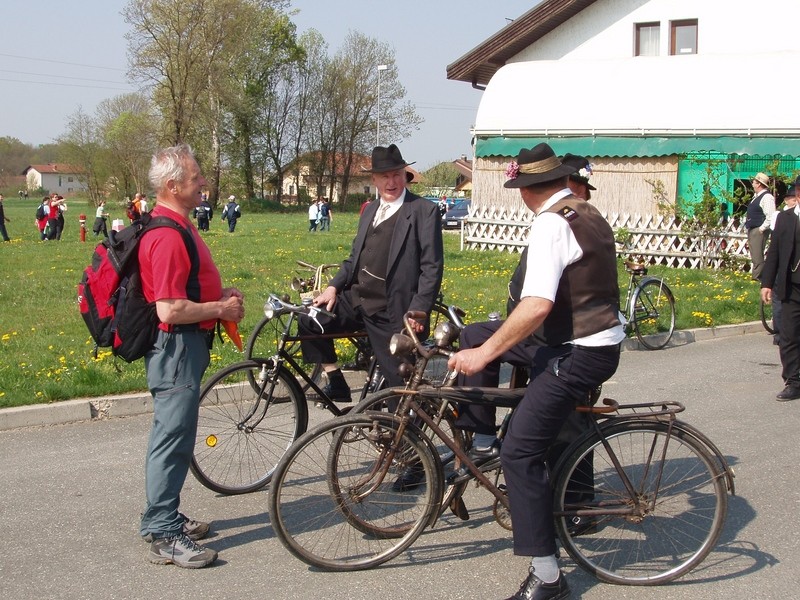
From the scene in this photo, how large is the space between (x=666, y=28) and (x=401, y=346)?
76.5ft

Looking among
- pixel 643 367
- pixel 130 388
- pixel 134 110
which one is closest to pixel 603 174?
pixel 643 367

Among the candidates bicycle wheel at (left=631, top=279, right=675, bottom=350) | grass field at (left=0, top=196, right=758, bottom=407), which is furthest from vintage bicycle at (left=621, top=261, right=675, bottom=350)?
grass field at (left=0, top=196, right=758, bottom=407)

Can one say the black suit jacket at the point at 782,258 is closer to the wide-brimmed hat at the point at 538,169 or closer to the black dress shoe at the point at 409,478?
the wide-brimmed hat at the point at 538,169

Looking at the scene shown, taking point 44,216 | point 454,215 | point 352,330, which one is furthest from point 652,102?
point 454,215

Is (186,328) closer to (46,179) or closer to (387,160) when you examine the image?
(387,160)

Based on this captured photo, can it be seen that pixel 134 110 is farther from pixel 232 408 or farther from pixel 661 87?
pixel 232 408

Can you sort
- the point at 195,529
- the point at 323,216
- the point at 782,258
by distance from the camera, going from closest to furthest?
the point at 195,529 → the point at 782,258 → the point at 323,216

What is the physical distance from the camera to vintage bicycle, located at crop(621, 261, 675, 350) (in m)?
10.8

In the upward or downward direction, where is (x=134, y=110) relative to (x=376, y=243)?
upward

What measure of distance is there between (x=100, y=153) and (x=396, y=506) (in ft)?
226

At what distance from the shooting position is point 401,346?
174 inches

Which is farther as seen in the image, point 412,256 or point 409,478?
point 412,256

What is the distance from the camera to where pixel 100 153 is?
6906cm

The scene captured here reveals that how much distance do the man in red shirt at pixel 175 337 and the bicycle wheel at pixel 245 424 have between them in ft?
2.64
